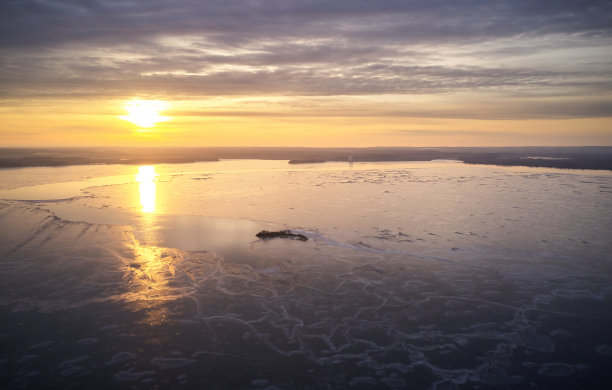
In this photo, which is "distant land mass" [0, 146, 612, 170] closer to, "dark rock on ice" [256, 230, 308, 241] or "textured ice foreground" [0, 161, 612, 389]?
"textured ice foreground" [0, 161, 612, 389]

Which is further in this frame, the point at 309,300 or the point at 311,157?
the point at 311,157

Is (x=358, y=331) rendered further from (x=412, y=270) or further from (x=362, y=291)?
(x=412, y=270)

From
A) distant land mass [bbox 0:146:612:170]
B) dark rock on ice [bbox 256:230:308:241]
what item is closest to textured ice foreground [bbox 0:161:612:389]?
dark rock on ice [bbox 256:230:308:241]

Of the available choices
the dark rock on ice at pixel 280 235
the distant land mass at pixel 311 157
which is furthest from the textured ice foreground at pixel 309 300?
the distant land mass at pixel 311 157

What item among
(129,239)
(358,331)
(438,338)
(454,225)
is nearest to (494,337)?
(438,338)

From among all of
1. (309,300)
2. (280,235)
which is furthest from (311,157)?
(309,300)

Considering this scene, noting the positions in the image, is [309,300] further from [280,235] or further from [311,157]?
[311,157]

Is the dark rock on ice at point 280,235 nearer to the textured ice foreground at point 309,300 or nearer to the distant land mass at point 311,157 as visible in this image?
the textured ice foreground at point 309,300

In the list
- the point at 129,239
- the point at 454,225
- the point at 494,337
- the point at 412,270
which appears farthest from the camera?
→ the point at 454,225
